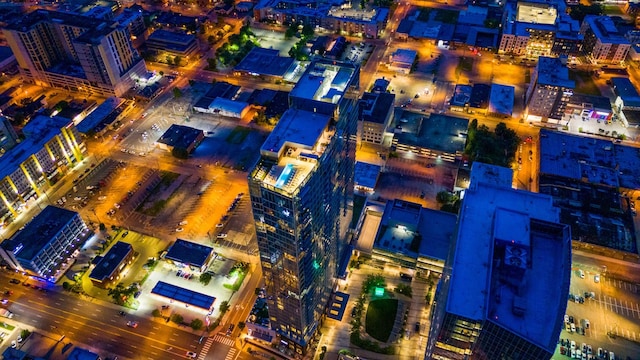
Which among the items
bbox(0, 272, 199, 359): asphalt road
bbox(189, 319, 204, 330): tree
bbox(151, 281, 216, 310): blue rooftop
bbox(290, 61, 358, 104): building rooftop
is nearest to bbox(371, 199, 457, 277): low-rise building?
bbox(151, 281, 216, 310): blue rooftop

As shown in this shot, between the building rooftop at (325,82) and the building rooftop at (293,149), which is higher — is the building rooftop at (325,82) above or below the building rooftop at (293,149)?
above

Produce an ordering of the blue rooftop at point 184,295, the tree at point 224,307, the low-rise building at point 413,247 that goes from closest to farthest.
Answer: the blue rooftop at point 184,295 < the tree at point 224,307 < the low-rise building at point 413,247

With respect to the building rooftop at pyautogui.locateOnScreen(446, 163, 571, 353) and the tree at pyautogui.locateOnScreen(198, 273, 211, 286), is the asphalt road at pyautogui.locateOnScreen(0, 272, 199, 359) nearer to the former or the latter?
the tree at pyautogui.locateOnScreen(198, 273, 211, 286)

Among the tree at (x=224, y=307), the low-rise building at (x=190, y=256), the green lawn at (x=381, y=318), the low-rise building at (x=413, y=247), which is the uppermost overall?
the low-rise building at (x=413, y=247)

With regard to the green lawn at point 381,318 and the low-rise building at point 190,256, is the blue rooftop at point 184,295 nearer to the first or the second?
the low-rise building at point 190,256

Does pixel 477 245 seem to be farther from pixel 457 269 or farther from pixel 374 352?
pixel 374 352

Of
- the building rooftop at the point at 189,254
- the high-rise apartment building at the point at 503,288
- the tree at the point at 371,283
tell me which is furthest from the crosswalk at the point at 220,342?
Answer: the high-rise apartment building at the point at 503,288

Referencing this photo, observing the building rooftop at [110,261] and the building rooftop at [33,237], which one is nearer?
the building rooftop at [33,237]

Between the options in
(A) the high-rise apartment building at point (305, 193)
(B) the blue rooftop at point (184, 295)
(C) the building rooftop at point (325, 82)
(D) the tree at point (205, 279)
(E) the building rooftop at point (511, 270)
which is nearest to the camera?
(E) the building rooftop at point (511, 270)
